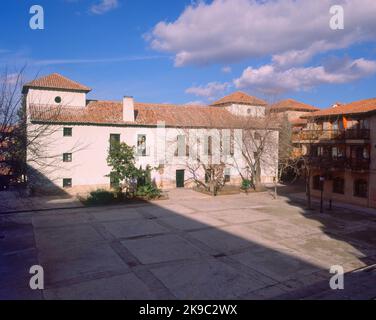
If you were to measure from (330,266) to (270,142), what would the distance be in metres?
22.0

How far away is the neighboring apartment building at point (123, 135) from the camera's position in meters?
26.6

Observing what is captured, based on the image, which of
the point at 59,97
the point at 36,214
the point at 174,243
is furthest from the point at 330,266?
the point at 59,97

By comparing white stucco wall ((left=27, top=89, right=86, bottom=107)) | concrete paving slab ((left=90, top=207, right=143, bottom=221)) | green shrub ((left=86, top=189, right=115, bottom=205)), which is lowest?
concrete paving slab ((left=90, top=207, right=143, bottom=221))

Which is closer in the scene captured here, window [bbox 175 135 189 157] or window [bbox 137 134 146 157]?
window [bbox 137 134 146 157]

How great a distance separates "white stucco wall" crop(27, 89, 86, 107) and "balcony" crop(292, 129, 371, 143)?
2034 cm

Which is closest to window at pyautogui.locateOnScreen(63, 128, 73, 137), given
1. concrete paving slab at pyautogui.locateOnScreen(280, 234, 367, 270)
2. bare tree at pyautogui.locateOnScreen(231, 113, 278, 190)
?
bare tree at pyautogui.locateOnScreen(231, 113, 278, 190)

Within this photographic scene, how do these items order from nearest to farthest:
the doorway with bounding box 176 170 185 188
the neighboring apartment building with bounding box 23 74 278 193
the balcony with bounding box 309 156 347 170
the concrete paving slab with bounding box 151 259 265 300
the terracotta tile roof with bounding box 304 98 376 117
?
the concrete paving slab with bounding box 151 259 265 300
the terracotta tile roof with bounding box 304 98 376 117
the balcony with bounding box 309 156 347 170
the neighboring apartment building with bounding box 23 74 278 193
the doorway with bounding box 176 170 185 188

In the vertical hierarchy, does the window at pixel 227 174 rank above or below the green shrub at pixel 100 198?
above

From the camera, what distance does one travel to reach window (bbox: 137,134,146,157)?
98.5ft

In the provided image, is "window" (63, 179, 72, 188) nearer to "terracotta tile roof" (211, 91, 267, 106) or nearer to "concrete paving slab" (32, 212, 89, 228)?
"concrete paving slab" (32, 212, 89, 228)

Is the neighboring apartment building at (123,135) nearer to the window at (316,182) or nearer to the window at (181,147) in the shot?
the window at (181,147)

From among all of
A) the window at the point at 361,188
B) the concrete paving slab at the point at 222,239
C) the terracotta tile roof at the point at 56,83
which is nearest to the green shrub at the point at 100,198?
the concrete paving slab at the point at 222,239

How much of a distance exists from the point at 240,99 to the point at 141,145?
16696 mm

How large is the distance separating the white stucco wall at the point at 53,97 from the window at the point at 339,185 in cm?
2310
